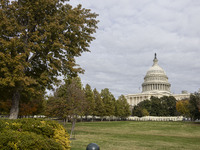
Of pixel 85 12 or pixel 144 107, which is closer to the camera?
pixel 85 12

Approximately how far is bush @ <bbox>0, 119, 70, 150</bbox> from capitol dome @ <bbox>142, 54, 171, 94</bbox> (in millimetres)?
149613

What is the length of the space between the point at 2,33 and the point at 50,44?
3401 mm

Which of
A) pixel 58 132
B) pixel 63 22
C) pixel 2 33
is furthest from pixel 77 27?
pixel 58 132

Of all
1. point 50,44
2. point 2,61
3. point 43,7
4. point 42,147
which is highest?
point 43,7

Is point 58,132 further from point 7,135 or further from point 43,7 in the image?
point 43,7

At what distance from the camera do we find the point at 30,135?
8648mm

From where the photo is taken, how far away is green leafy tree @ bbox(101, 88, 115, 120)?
3243 inches

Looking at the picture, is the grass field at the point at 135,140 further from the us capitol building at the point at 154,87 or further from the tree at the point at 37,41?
the us capitol building at the point at 154,87

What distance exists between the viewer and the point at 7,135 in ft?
26.6

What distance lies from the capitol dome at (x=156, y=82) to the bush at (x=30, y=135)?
150 m

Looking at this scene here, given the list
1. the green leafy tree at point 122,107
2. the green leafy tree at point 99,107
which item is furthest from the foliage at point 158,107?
the green leafy tree at point 99,107

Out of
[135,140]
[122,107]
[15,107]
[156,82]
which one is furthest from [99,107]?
[156,82]

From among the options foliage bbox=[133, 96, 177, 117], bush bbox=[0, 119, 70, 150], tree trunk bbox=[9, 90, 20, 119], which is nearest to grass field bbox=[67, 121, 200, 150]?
tree trunk bbox=[9, 90, 20, 119]

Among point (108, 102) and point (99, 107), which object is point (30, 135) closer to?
point (99, 107)
